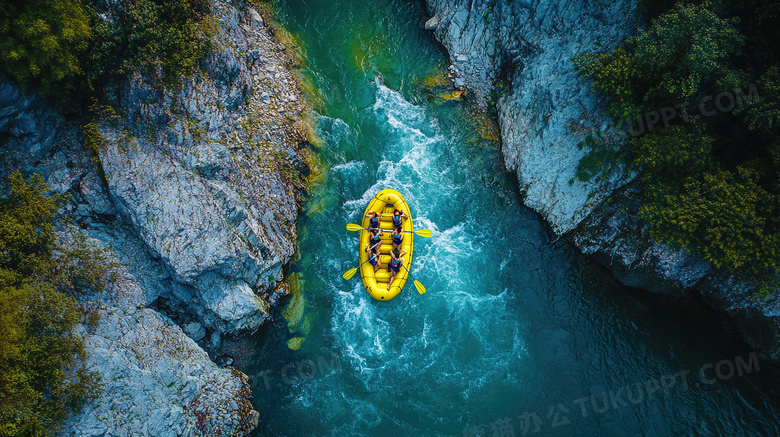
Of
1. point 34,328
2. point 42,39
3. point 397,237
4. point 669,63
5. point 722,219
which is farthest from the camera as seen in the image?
point 397,237

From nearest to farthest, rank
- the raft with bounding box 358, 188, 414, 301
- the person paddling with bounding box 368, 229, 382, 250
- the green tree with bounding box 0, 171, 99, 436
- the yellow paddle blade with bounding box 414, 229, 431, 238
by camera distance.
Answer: the green tree with bounding box 0, 171, 99, 436 → the raft with bounding box 358, 188, 414, 301 → the person paddling with bounding box 368, 229, 382, 250 → the yellow paddle blade with bounding box 414, 229, 431, 238

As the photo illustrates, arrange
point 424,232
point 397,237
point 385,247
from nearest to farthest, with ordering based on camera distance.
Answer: point 397,237 < point 385,247 < point 424,232

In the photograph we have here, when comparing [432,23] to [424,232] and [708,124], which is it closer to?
[424,232]

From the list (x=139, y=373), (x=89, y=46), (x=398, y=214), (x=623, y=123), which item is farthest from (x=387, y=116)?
(x=139, y=373)

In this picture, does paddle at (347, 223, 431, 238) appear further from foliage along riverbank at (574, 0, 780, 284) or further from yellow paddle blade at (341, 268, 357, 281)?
foliage along riverbank at (574, 0, 780, 284)

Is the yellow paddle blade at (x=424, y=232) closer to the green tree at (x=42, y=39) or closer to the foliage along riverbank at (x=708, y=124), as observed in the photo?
the foliage along riverbank at (x=708, y=124)

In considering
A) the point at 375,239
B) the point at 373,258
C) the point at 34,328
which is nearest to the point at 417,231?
the point at 375,239

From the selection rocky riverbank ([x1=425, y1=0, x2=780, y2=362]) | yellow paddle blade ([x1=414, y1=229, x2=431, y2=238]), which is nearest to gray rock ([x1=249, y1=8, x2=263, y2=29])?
rocky riverbank ([x1=425, y1=0, x2=780, y2=362])

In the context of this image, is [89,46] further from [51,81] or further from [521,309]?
[521,309]
